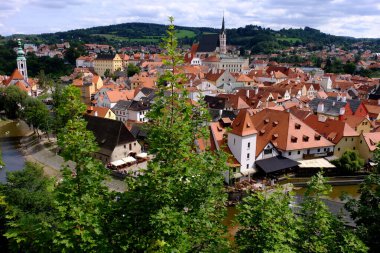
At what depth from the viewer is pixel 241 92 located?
56.0m

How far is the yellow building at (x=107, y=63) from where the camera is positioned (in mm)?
109688

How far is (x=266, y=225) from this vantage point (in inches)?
287

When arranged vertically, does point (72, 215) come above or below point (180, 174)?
below

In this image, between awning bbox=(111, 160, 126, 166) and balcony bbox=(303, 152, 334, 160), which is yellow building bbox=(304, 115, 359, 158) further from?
awning bbox=(111, 160, 126, 166)

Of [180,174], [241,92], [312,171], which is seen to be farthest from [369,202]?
[241,92]

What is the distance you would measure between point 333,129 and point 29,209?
2803 centimetres

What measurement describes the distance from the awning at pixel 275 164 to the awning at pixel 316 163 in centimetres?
91

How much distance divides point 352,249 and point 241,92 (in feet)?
159

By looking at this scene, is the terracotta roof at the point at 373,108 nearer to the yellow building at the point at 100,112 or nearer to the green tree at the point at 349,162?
the green tree at the point at 349,162

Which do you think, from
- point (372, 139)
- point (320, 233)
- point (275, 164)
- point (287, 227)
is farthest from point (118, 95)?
point (287, 227)

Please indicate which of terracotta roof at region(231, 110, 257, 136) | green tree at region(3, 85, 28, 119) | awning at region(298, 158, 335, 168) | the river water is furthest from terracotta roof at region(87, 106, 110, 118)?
awning at region(298, 158, 335, 168)

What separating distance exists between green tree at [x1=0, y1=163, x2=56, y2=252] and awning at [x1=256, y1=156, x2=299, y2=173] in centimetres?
1733

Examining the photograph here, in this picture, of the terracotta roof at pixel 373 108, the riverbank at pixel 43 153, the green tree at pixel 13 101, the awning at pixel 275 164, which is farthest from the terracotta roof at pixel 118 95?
the terracotta roof at pixel 373 108

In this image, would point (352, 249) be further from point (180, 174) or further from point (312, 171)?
point (312, 171)
